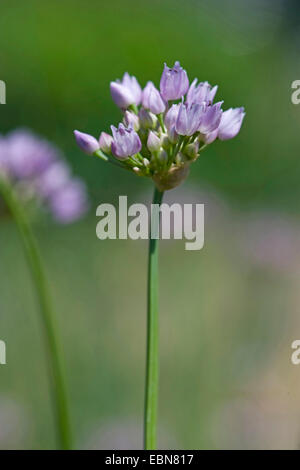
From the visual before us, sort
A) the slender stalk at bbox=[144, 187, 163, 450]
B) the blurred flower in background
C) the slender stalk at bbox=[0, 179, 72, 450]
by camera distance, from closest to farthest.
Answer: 1. the slender stalk at bbox=[144, 187, 163, 450]
2. the slender stalk at bbox=[0, 179, 72, 450]
3. the blurred flower in background

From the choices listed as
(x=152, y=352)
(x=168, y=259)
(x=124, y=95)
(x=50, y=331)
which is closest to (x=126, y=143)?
(x=124, y=95)

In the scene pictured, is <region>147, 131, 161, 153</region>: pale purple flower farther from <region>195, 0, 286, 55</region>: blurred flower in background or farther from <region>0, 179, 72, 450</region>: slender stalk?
<region>195, 0, 286, 55</region>: blurred flower in background

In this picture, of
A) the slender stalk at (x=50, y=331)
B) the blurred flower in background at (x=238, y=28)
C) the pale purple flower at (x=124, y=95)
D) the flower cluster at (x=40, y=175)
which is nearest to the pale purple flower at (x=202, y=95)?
the pale purple flower at (x=124, y=95)

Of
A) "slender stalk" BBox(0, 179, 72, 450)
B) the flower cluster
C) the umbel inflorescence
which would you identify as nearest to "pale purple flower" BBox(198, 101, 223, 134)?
the umbel inflorescence

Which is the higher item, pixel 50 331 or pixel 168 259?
pixel 168 259

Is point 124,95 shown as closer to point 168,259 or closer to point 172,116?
point 172,116

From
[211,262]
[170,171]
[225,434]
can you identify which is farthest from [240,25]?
[170,171]
